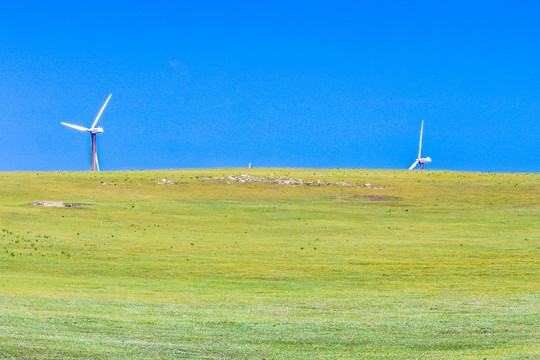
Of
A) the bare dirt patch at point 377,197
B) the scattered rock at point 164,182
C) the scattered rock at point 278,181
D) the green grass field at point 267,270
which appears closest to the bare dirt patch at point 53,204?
the green grass field at point 267,270

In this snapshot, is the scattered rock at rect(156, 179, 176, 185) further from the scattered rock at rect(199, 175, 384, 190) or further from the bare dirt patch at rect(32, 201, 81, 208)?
the bare dirt patch at rect(32, 201, 81, 208)

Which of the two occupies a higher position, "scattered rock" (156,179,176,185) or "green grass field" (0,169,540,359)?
"scattered rock" (156,179,176,185)

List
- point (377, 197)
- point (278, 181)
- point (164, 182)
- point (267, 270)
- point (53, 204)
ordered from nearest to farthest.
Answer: point (267, 270)
point (53, 204)
point (377, 197)
point (164, 182)
point (278, 181)

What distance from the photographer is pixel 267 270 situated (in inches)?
1373

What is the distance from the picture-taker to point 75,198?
64.6 metres

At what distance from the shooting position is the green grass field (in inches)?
681

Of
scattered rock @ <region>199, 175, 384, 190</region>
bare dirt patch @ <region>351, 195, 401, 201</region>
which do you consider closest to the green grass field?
bare dirt patch @ <region>351, 195, 401, 201</region>

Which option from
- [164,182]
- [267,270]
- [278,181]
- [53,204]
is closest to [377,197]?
[278,181]

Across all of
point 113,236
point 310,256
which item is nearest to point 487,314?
point 310,256

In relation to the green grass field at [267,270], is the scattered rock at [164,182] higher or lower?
higher

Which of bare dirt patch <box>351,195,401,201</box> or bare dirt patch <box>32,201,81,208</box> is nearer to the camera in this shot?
bare dirt patch <box>32,201,81,208</box>

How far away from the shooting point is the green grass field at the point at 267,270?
56.7ft

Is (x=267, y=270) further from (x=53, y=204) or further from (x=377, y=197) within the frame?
(x=377, y=197)

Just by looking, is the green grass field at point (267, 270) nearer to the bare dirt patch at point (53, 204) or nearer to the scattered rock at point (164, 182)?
the bare dirt patch at point (53, 204)
